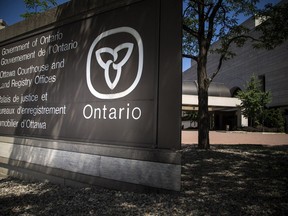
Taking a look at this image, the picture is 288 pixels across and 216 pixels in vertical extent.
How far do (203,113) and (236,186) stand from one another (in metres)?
6.22

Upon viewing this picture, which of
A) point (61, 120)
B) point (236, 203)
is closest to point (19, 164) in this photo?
point (61, 120)

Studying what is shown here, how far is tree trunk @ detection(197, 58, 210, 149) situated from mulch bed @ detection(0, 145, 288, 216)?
4844 mm

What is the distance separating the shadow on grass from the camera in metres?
3.62

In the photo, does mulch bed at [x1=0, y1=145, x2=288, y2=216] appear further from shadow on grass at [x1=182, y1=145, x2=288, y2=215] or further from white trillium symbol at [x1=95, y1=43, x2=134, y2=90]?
white trillium symbol at [x1=95, y1=43, x2=134, y2=90]

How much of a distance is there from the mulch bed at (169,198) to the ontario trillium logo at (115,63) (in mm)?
1879

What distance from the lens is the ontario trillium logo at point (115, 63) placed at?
14.6 ft

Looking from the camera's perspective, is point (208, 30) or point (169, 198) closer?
point (169, 198)

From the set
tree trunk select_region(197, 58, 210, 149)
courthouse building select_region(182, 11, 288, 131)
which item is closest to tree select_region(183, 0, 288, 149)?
tree trunk select_region(197, 58, 210, 149)

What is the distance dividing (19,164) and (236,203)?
16.5 ft

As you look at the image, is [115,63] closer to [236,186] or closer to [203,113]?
[236,186]

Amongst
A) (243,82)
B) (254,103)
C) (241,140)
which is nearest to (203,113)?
(241,140)

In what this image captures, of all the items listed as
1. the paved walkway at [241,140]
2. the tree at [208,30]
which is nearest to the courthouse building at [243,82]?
the paved walkway at [241,140]

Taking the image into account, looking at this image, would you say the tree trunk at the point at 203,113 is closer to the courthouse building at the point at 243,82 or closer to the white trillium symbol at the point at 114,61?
the white trillium symbol at the point at 114,61

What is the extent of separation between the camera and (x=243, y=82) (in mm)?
53719
